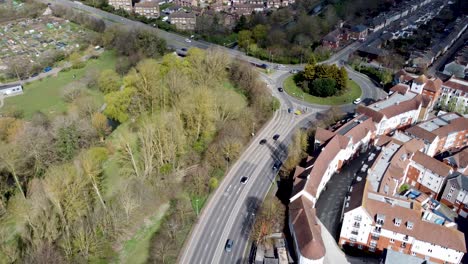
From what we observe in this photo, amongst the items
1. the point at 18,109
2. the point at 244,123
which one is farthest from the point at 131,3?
the point at 244,123

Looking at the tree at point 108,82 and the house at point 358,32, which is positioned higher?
the house at point 358,32

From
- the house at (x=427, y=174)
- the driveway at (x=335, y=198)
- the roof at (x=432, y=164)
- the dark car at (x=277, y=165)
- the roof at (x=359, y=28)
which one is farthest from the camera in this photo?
the roof at (x=359, y=28)

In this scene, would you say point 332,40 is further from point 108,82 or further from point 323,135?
point 108,82

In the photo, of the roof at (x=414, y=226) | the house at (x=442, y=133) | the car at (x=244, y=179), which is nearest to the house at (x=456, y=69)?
the house at (x=442, y=133)

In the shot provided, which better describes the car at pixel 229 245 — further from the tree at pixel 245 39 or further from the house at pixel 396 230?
the tree at pixel 245 39

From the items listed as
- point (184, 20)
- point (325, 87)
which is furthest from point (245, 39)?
point (325, 87)

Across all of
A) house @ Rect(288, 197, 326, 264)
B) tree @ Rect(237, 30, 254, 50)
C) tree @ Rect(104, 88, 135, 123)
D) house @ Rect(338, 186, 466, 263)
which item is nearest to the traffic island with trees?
tree @ Rect(237, 30, 254, 50)
